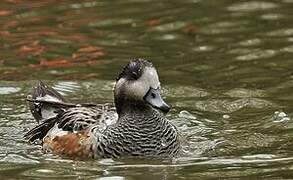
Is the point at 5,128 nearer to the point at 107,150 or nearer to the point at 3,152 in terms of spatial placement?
the point at 3,152

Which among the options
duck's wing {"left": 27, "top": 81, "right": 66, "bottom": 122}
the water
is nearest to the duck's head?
the water

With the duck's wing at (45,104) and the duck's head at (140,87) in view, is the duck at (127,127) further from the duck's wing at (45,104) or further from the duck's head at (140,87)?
the duck's wing at (45,104)

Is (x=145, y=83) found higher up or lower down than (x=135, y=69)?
→ lower down

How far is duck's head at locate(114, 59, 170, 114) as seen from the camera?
9.96m

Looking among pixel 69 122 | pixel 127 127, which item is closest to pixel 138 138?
pixel 127 127

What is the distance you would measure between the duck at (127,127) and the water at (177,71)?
15 cm

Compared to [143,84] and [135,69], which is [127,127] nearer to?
[143,84]

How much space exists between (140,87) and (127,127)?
41cm

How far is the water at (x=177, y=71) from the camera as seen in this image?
32.0 feet

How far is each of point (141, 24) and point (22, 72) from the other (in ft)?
8.91

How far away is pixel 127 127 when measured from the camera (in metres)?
10.2

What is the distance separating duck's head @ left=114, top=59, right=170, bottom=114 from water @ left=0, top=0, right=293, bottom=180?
0.56m

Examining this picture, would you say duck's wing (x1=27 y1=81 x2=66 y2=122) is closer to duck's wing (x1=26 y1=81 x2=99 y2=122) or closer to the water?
duck's wing (x1=26 y1=81 x2=99 y2=122)

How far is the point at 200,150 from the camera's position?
10.5 meters
